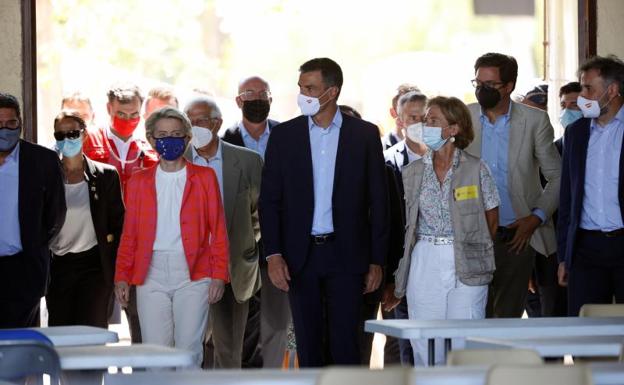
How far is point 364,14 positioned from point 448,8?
1866 millimetres

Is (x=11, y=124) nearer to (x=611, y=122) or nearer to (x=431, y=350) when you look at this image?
(x=431, y=350)

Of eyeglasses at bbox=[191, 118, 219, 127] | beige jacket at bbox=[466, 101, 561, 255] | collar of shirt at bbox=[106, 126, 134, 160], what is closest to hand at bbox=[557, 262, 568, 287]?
beige jacket at bbox=[466, 101, 561, 255]

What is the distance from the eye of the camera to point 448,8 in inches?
1048

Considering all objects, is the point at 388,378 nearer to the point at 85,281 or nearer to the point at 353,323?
the point at 353,323

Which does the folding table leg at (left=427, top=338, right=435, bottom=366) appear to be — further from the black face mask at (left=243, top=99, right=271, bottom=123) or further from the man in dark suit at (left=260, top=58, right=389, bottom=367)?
the black face mask at (left=243, top=99, right=271, bottom=123)

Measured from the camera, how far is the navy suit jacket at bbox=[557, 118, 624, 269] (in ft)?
25.1

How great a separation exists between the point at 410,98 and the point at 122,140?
6.18 ft

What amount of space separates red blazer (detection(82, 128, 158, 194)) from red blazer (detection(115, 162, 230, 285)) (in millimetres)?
1855

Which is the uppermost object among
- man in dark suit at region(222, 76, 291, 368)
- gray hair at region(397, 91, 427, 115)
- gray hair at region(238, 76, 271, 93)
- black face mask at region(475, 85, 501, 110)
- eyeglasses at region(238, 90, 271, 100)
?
gray hair at region(238, 76, 271, 93)

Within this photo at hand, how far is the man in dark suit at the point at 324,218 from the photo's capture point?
24.1 ft

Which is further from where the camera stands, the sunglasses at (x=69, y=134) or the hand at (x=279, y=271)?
the sunglasses at (x=69, y=134)

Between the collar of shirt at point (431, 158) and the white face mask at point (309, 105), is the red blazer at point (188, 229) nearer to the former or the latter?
the white face mask at point (309, 105)

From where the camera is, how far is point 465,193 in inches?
285

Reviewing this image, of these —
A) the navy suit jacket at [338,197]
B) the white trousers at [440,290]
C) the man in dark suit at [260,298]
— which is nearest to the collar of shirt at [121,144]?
the man in dark suit at [260,298]
